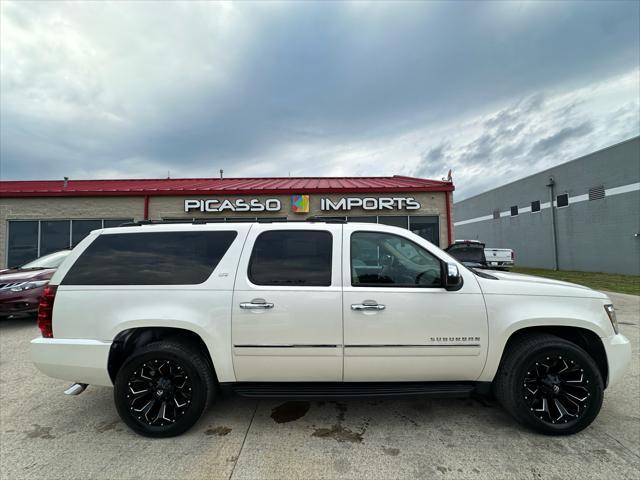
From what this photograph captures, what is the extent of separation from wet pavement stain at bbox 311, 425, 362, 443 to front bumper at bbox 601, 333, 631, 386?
2.33m

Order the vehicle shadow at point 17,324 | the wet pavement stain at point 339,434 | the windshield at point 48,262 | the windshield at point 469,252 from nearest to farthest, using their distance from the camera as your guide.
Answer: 1. the wet pavement stain at point 339,434
2. the vehicle shadow at point 17,324
3. the windshield at point 48,262
4. the windshield at point 469,252

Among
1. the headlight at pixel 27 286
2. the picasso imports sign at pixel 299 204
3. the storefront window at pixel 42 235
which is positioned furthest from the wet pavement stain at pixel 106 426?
the storefront window at pixel 42 235

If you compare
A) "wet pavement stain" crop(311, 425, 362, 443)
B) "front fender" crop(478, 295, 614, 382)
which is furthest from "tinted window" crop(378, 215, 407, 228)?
"wet pavement stain" crop(311, 425, 362, 443)

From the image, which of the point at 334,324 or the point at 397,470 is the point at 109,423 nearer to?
the point at 334,324

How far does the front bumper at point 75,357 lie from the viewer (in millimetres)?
2826

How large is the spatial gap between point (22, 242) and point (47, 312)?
13.1m

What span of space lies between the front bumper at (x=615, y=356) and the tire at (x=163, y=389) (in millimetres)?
3566

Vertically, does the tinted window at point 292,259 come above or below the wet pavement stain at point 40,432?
above

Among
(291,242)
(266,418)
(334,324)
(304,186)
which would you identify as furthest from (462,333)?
(304,186)

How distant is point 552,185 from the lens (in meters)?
21.4

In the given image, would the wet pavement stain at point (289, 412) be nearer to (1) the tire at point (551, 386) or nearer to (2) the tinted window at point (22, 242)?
(1) the tire at point (551, 386)

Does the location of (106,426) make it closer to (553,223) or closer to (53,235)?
(53,235)

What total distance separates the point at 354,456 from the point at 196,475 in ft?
3.87

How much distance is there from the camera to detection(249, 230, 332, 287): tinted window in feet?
9.53
